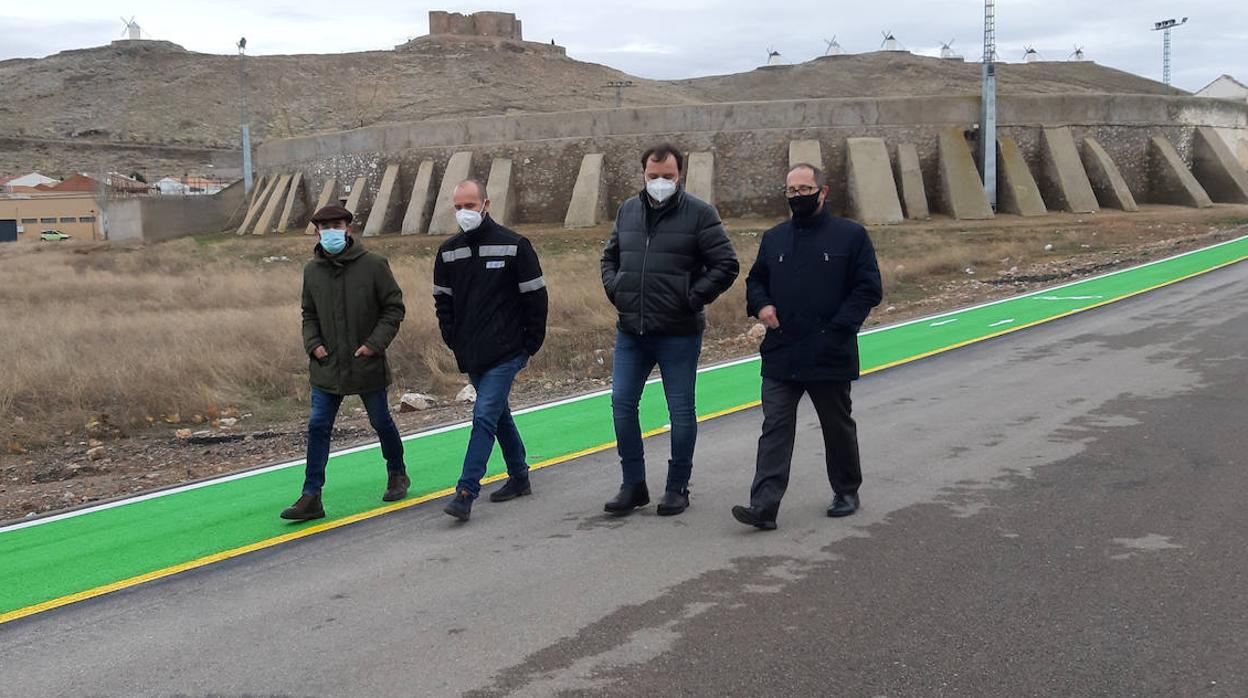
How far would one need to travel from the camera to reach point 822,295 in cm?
618

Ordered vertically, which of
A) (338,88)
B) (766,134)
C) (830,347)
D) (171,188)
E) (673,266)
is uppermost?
(338,88)

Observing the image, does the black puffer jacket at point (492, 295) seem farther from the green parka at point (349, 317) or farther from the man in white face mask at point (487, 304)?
the green parka at point (349, 317)

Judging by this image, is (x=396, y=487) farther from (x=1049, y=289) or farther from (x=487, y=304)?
(x=1049, y=289)

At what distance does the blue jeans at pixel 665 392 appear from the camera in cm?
656

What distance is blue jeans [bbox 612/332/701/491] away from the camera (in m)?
6.56

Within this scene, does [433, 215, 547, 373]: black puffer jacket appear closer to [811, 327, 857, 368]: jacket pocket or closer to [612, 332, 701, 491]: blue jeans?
[612, 332, 701, 491]: blue jeans

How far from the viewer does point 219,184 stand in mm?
75125

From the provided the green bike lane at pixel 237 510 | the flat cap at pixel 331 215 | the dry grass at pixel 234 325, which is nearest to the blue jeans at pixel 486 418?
the green bike lane at pixel 237 510

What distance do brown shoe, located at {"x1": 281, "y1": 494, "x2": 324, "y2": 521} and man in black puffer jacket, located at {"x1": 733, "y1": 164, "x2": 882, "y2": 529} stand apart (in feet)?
8.28

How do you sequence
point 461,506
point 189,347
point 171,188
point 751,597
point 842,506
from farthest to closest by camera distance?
point 171,188 → point 189,347 → point 461,506 → point 842,506 → point 751,597

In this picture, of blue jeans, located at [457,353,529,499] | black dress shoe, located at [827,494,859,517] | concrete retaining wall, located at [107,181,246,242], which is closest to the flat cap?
blue jeans, located at [457,353,529,499]

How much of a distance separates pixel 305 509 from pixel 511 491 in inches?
48.8

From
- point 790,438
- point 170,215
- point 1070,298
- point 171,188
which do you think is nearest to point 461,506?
point 790,438

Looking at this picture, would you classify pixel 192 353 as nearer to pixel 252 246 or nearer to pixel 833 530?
pixel 833 530
